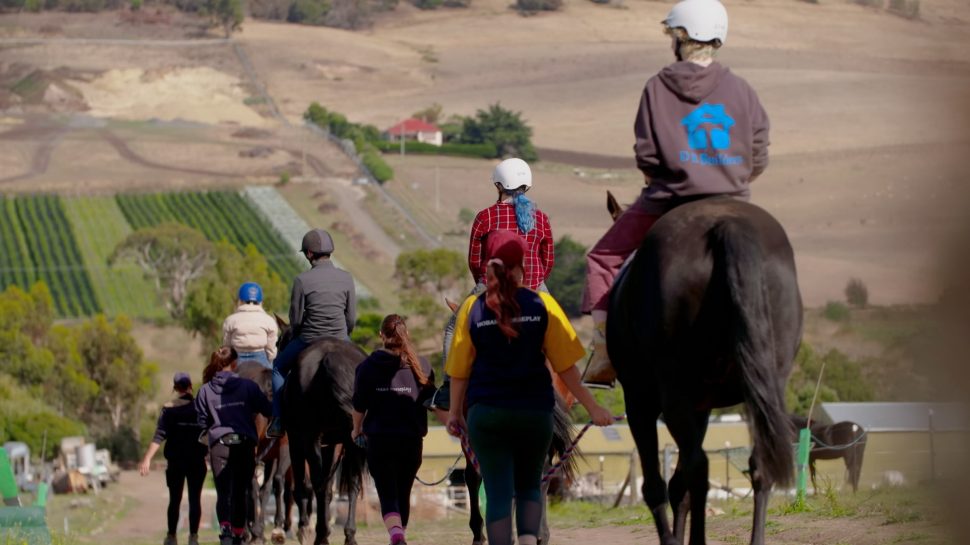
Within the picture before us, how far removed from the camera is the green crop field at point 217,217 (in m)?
147

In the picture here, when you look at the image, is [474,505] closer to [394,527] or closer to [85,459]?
[394,527]

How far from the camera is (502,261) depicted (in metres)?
8.34

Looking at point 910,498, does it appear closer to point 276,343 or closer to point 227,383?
point 227,383

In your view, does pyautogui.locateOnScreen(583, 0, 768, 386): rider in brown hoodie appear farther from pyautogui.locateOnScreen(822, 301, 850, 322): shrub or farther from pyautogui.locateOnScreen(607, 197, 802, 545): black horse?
pyautogui.locateOnScreen(822, 301, 850, 322): shrub

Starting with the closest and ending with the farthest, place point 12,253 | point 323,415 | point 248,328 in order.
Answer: point 323,415
point 248,328
point 12,253

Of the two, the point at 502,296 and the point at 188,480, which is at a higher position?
the point at 502,296

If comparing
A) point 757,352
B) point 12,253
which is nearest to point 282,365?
point 757,352

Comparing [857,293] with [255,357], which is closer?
[255,357]

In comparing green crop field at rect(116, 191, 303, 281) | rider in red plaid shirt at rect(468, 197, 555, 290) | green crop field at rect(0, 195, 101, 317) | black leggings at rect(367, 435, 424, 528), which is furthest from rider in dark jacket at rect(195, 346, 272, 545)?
green crop field at rect(116, 191, 303, 281)

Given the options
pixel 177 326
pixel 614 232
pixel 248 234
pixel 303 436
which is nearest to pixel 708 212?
pixel 614 232

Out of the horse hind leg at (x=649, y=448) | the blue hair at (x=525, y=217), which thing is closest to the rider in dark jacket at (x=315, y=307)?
the blue hair at (x=525, y=217)

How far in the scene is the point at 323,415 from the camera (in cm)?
1472

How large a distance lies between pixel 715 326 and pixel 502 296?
39.1 inches

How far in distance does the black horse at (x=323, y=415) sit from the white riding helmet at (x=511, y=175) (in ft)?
9.44
